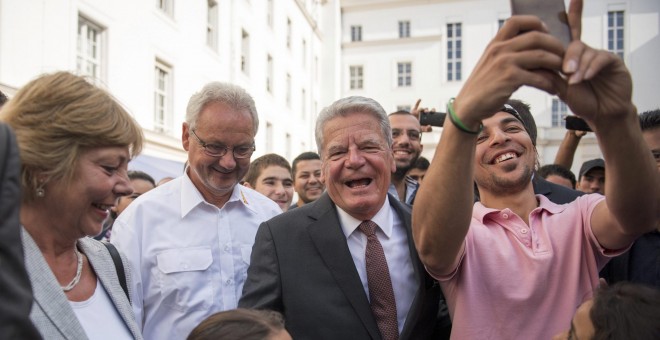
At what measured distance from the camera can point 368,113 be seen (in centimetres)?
233

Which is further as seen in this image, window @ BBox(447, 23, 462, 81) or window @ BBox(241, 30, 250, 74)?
window @ BBox(447, 23, 462, 81)

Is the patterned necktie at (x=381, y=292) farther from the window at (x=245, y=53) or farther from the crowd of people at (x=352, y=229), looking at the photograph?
the window at (x=245, y=53)

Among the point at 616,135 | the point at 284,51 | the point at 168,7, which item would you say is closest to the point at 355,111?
the point at 616,135

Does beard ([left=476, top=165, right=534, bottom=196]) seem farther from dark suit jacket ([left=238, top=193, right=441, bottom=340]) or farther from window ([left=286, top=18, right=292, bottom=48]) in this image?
window ([left=286, top=18, right=292, bottom=48])

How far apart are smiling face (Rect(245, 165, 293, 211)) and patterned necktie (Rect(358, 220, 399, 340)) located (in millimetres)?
3010

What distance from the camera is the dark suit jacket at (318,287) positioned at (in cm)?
204

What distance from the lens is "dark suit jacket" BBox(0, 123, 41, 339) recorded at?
798mm

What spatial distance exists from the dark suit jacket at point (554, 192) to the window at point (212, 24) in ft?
47.0

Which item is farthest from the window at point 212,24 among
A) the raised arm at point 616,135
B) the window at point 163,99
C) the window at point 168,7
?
the raised arm at point 616,135

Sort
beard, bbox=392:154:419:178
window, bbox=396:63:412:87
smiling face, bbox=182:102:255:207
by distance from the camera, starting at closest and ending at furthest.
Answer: smiling face, bbox=182:102:255:207, beard, bbox=392:154:419:178, window, bbox=396:63:412:87

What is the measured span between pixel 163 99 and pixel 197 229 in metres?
11.3

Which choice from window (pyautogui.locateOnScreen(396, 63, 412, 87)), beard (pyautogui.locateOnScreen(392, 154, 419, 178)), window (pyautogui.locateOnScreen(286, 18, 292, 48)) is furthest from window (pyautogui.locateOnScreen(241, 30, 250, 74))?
window (pyautogui.locateOnScreen(396, 63, 412, 87))

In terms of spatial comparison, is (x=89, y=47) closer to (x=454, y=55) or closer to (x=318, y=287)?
(x=318, y=287)

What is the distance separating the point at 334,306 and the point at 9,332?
1.38 m
